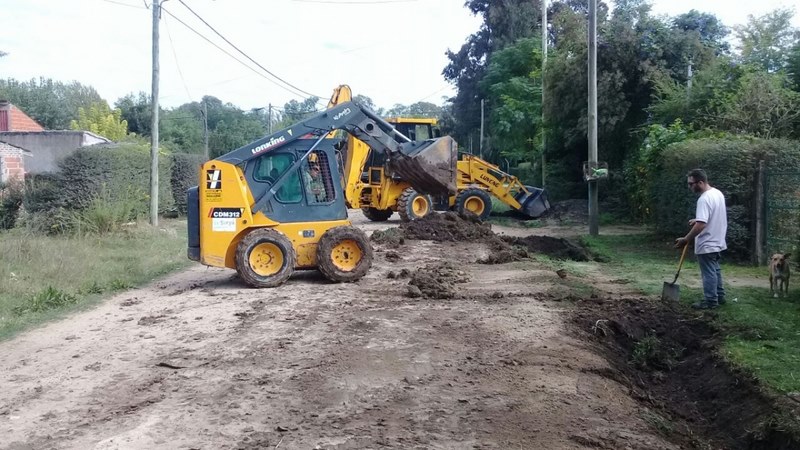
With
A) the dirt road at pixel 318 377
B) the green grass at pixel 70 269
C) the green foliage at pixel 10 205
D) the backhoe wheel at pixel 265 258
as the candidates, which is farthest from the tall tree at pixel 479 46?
the dirt road at pixel 318 377

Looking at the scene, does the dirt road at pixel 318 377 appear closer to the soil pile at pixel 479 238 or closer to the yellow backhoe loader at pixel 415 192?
the soil pile at pixel 479 238

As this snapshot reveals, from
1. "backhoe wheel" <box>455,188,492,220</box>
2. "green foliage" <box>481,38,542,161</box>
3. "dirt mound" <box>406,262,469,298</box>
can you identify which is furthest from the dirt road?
"green foliage" <box>481,38,542,161</box>

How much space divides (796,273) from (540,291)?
401cm

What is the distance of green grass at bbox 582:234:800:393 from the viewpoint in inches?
262

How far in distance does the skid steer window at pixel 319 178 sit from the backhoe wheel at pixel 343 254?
64 centimetres

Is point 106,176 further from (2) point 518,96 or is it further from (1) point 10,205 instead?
(2) point 518,96

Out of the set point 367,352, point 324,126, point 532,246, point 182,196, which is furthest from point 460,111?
point 367,352

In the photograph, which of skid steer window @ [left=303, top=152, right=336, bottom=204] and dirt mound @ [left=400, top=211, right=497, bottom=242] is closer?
skid steer window @ [left=303, top=152, right=336, bottom=204]

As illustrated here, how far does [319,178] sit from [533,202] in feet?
43.9

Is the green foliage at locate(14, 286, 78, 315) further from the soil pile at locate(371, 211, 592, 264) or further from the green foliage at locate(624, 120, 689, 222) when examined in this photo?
the green foliage at locate(624, 120, 689, 222)

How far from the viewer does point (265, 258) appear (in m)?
12.0

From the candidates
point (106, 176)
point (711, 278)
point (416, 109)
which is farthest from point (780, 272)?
point (416, 109)

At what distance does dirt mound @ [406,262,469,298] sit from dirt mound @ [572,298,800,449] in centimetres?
225

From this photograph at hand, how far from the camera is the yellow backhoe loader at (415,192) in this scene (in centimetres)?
2227
